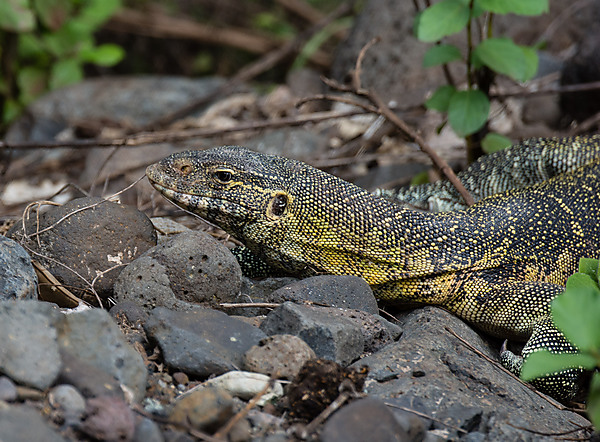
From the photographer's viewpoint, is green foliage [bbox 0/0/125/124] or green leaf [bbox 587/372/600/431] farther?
green foliage [bbox 0/0/125/124]

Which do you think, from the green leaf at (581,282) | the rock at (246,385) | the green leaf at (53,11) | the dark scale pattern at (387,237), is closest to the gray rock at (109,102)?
the green leaf at (53,11)

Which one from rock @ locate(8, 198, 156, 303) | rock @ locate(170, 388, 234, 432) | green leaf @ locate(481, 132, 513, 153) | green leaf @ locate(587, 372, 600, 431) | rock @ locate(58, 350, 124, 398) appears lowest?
rock @ locate(8, 198, 156, 303)

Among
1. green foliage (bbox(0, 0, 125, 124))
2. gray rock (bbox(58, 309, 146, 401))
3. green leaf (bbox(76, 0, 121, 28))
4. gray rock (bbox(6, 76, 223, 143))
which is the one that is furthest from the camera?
gray rock (bbox(6, 76, 223, 143))

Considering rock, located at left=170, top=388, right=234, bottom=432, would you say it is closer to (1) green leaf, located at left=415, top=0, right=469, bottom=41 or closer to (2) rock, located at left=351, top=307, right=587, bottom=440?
(2) rock, located at left=351, top=307, right=587, bottom=440

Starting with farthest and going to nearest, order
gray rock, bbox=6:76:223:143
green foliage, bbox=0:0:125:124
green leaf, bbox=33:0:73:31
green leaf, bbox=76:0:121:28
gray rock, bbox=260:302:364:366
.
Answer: gray rock, bbox=6:76:223:143 → green leaf, bbox=76:0:121:28 → green foliage, bbox=0:0:125:124 → green leaf, bbox=33:0:73:31 → gray rock, bbox=260:302:364:366

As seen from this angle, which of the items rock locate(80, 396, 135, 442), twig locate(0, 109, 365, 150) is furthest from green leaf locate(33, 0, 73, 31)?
rock locate(80, 396, 135, 442)

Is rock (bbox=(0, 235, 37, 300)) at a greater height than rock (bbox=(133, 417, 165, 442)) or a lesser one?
lesser
